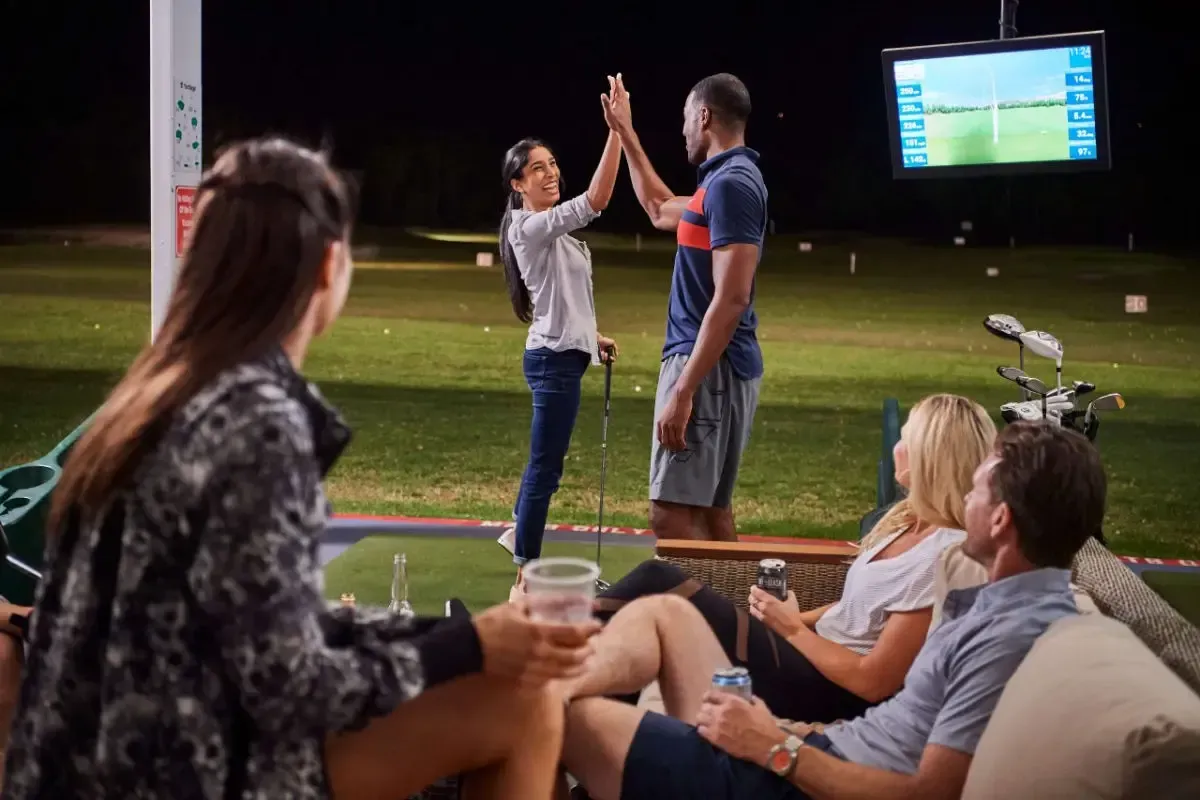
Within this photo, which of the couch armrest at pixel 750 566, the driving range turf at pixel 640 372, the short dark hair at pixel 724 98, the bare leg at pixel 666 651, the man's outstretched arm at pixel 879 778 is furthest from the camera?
the driving range turf at pixel 640 372

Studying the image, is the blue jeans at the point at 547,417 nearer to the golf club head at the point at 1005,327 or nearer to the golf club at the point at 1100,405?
the golf club head at the point at 1005,327

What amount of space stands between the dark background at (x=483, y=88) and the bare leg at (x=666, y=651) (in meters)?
20.3

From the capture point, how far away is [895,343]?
18.5m

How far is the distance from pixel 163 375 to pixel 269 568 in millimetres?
273

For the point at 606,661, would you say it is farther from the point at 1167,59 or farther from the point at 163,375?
the point at 1167,59

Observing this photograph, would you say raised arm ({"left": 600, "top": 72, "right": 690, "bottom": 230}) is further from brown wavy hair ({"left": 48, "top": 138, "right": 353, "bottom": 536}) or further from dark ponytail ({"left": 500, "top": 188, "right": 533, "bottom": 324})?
brown wavy hair ({"left": 48, "top": 138, "right": 353, "bottom": 536})

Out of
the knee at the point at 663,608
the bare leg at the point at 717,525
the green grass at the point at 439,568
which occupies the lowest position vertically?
the green grass at the point at 439,568

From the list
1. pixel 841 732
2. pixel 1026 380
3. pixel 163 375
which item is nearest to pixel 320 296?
pixel 163 375

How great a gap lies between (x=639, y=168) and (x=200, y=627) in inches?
133

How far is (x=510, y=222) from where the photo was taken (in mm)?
4672

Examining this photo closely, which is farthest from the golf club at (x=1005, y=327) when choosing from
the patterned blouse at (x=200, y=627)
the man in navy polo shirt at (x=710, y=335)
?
the patterned blouse at (x=200, y=627)

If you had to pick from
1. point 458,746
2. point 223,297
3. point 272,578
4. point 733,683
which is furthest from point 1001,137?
point 272,578

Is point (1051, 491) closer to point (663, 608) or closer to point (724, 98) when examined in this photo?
point (663, 608)

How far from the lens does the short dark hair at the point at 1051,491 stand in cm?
198
